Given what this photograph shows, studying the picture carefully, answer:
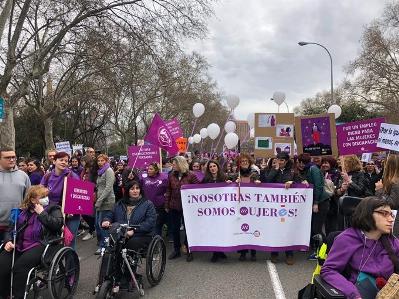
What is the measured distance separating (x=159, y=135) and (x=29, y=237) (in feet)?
16.5

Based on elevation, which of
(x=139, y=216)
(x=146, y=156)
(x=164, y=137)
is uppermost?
(x=164, y=137)

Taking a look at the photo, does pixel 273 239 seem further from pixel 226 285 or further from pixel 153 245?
pixel 153 245

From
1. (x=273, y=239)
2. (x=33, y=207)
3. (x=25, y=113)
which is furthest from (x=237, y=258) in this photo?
(x=25, y=113)

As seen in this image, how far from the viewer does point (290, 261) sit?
22.8 feet

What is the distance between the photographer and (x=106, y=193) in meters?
7.70

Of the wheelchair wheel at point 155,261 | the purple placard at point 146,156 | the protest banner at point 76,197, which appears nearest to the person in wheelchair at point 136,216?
the wheelchair wheel at point 155,261

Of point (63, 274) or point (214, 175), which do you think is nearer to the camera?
point (63, 274)

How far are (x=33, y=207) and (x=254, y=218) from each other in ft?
11.0

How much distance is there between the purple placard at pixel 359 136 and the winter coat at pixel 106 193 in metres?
3.88

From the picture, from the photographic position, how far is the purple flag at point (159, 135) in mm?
9828

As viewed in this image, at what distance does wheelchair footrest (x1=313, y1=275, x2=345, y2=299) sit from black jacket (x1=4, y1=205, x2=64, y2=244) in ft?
9.71

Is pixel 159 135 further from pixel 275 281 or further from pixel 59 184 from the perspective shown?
pixel 275 281

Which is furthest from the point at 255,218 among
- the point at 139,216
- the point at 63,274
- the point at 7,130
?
the point at 7,130

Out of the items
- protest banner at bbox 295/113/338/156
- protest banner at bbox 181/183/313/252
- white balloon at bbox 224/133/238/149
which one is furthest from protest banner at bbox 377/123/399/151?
white balloon at bbox 224/133/238/149
